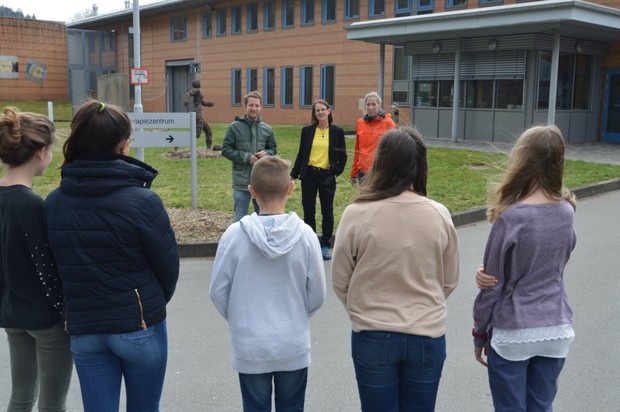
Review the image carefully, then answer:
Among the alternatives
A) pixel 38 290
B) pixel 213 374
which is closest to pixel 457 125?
pixel 213 374

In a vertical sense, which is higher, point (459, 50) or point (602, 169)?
point (459, 50)

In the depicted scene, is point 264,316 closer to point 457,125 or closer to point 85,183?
point 85,183

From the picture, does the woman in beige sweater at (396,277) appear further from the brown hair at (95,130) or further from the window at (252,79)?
the window at (252,79)

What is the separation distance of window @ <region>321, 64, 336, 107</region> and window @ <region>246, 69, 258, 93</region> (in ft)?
18.4

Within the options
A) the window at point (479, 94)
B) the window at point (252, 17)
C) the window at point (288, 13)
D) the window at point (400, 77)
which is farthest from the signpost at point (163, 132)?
the window at point (252, 17)

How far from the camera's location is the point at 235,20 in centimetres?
3803

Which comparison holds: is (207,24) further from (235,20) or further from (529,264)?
(529,264)

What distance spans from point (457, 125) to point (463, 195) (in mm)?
12417

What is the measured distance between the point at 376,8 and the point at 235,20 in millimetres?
11381

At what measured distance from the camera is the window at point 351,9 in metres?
30.5

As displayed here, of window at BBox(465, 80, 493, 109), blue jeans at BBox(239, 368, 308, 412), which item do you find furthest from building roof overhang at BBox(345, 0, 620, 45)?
blue jeans at BBox(239, 368, 308, 412)

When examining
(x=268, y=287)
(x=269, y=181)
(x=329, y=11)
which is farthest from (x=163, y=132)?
(x=329, y=11)

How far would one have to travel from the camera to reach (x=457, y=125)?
77.2 feet

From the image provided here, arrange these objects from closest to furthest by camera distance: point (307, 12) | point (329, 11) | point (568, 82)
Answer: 1. point (568, 82)
2. point (329, 11)
3. point (307, 12)
